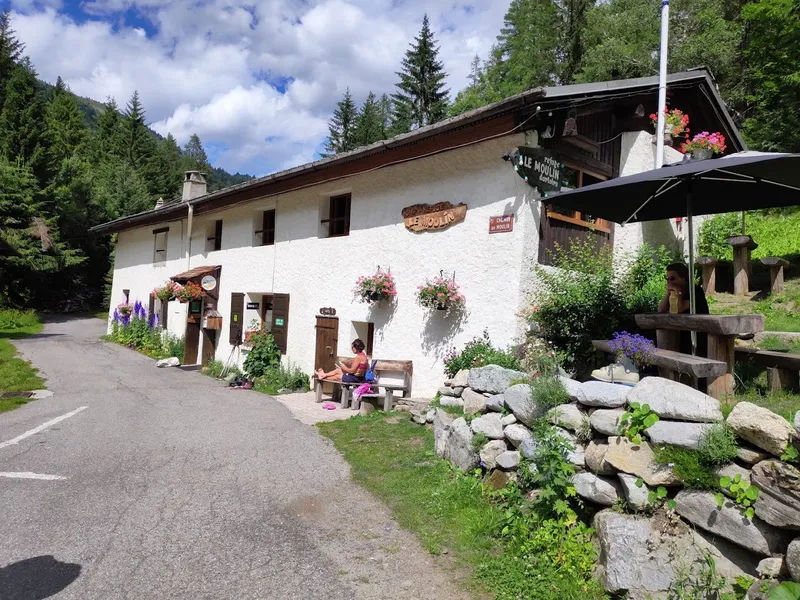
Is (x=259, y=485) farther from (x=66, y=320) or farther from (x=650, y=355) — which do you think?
(x=66, y=320)

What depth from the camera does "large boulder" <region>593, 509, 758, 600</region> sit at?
2.82 metres

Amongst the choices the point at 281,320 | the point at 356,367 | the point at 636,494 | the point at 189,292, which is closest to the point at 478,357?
the point at 356,367

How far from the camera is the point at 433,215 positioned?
825cm

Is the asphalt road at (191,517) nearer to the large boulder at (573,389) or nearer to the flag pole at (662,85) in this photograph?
the large boulder at (573,389)

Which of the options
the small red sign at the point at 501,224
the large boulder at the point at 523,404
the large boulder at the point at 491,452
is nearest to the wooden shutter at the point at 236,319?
the small red sign at the point at 501,224

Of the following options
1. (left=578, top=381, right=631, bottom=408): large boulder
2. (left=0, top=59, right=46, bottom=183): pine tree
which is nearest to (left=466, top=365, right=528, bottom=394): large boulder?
(left=578, top=381, right=631, bottom=408): large boulder

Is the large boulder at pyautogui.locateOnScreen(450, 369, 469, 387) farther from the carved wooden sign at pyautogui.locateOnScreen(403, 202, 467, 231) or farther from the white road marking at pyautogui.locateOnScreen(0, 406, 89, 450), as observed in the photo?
the white road marking at pyautogui.locateOnScreen(0, 406, 89, 450)

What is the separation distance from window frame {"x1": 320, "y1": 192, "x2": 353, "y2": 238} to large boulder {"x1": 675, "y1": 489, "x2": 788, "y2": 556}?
8314 millimetres

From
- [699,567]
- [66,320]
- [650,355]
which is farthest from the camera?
[66,320]

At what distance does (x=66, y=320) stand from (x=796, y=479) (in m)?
30.5

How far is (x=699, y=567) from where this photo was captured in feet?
9.33

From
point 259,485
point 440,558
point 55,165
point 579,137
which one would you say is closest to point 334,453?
point 259,485

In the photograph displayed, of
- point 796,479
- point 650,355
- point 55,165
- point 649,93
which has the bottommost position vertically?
point 796,479

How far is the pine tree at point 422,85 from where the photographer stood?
116 ft
